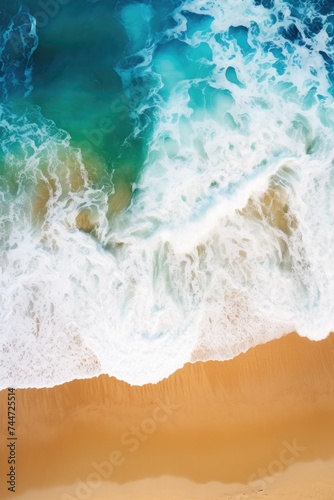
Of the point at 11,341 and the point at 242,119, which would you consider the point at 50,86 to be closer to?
the point at 242,119

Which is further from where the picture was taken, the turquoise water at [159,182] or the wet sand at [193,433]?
the turquoise water at [159,182]

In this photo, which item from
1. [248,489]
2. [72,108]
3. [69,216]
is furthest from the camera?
[72,108]

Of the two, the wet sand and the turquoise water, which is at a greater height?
the turquoise water

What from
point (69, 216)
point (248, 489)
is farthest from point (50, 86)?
point (248, 489)

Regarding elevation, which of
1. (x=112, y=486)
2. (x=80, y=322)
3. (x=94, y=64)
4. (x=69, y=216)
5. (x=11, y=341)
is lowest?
(x=112, y=486)

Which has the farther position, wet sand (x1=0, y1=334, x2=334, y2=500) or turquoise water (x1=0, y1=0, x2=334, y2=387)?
turquoise water (x1=0, y1=0, x2=334, y2=387)
